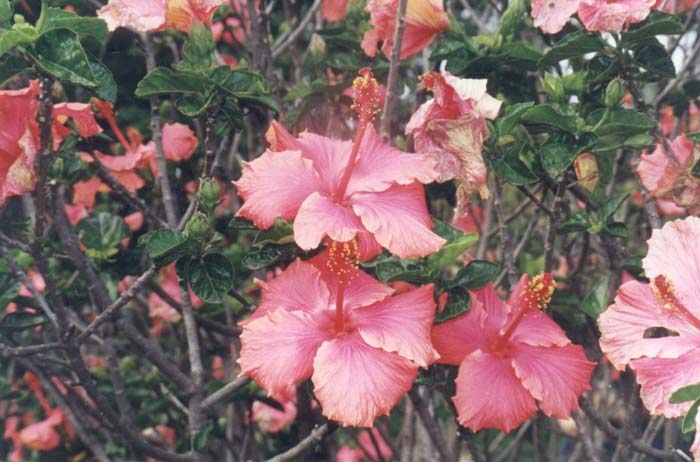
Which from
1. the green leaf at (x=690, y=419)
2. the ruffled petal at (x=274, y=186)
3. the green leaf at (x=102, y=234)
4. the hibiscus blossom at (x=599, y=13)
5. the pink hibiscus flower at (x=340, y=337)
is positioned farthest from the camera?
the green leaf at (x=102, y=234)

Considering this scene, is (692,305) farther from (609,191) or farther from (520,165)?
(609,191)

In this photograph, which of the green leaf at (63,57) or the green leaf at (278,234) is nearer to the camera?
the green leaf at (63,57)

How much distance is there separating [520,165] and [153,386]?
143 centimetres

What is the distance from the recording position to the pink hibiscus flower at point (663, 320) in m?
1.44

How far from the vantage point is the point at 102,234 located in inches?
86.2

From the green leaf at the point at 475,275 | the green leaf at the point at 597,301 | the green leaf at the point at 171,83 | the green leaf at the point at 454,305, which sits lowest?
the green leaf at the point at 597,301

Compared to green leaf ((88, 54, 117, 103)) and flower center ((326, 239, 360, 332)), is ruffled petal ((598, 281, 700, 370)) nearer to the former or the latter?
A: flower center ((326, 239, 360, 332))

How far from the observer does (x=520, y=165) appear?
1720 mm

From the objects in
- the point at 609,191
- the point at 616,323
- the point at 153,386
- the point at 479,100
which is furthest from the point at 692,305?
the point at 153,386

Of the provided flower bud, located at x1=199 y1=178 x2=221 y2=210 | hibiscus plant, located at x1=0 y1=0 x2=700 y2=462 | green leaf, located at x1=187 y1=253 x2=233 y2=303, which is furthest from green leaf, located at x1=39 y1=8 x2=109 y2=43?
green leaf, located at x1=187 y1=253 x2=233 y2=303

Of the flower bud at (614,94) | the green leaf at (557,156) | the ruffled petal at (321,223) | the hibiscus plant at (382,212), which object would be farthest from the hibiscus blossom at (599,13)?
the ruffled petal at (321,223)

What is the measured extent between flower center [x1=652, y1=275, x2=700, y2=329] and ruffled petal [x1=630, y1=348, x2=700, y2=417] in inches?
2.8

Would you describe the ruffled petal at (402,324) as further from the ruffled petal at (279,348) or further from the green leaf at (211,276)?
the green leaf at (211,276)

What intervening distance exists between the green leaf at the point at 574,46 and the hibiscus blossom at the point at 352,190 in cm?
42
